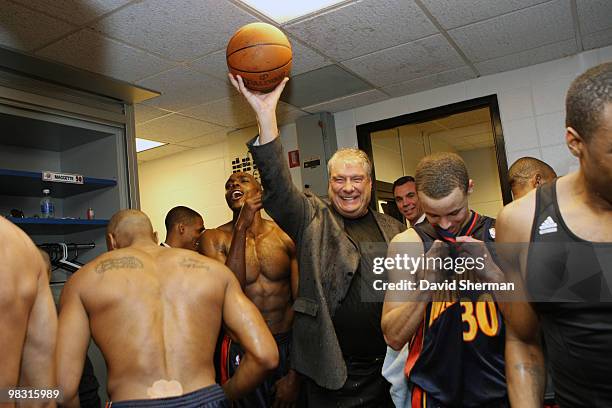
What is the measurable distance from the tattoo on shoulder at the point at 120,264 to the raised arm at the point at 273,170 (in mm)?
597

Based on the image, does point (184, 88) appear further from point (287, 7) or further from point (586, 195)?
point (586, 195)

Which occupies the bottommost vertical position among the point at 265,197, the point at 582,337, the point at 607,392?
the point at 607,392

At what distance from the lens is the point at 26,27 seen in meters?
2.88

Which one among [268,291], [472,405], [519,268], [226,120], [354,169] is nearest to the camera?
[519,268]

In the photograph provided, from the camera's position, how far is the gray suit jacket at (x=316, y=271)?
2.20 m

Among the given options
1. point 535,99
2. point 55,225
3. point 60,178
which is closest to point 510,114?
point 535,99

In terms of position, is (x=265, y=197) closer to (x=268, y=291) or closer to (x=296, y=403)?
(x=268, y=291)

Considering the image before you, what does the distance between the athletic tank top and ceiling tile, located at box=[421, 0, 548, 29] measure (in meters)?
1.93

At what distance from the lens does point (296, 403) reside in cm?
301

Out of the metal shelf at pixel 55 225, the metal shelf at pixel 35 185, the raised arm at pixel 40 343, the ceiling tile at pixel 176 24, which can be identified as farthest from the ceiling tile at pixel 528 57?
the raised arm at pixel 40 343

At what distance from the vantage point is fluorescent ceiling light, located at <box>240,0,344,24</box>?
2.93 m

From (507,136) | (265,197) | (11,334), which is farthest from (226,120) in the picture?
(11,334)

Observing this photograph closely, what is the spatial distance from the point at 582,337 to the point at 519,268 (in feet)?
0.78

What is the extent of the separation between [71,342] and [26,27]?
2.04m
